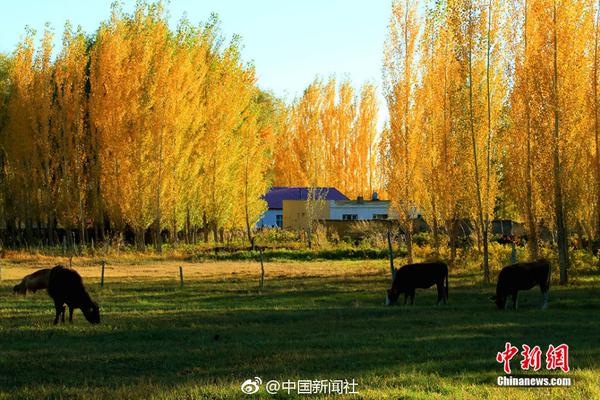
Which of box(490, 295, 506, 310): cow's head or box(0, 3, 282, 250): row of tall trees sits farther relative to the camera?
box(0, 3, 282, 250): row of tall trees

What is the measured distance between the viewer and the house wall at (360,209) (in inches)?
2350

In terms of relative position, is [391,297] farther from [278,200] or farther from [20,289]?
[278,200]

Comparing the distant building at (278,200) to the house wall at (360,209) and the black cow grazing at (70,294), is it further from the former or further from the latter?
the black cow grazing at (70,294)

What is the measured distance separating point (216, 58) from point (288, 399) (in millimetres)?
45357

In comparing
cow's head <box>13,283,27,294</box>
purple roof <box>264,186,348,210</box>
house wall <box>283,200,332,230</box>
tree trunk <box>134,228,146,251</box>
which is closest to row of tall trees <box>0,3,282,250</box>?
tree trunk <box>134,228,146,251</box>

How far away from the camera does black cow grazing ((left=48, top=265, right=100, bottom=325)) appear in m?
15.0

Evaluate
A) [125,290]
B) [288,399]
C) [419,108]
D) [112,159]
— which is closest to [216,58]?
[112,159]

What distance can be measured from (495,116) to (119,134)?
20309 mm

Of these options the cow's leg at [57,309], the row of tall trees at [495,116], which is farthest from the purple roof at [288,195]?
the cow's leg at [57,309]

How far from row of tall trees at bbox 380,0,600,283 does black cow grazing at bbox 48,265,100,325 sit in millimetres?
13296

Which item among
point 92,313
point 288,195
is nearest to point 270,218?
point 288,195

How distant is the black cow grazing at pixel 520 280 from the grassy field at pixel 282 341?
13.5 inches

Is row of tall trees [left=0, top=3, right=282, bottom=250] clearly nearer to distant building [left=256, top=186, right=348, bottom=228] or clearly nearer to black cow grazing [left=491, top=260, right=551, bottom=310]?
distant building [left=256, top=186, right=348, bottom=228]

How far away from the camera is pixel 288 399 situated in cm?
832
